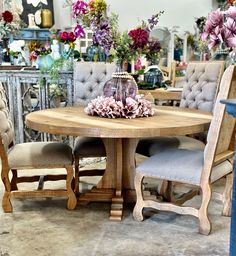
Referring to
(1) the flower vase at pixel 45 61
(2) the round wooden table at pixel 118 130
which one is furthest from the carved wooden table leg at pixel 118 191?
(1) the flower vase at pixel 45 61

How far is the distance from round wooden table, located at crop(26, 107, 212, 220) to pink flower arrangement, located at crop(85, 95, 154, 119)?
5 centimetres

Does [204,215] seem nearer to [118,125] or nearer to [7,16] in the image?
[118,125]

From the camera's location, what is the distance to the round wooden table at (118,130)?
218 centimetres

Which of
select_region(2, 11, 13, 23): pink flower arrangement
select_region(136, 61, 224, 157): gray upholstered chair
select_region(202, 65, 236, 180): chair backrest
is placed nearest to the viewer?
select_region(202, 65, 236, 180): chair backrest

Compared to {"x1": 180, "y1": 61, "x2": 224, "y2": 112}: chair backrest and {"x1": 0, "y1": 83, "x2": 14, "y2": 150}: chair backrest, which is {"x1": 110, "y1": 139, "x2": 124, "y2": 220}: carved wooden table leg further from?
{"x1": 180, "y1": 61, "x2": 224, "y2": 112}: chair backrest

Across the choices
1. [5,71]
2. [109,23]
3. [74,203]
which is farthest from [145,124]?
[5,71]

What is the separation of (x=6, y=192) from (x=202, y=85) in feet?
6.09

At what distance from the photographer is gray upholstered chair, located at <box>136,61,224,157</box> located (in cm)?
291

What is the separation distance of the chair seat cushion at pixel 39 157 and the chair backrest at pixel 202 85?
1.27 meters

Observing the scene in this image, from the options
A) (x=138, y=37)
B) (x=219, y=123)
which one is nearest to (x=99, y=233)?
(x=219, y=123)

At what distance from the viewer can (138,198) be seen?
8.18 feet

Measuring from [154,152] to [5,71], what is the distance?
2028 millimetres

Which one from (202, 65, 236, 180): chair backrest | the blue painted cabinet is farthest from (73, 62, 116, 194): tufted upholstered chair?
the blue painted cabinet

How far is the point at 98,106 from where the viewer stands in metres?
2.56
